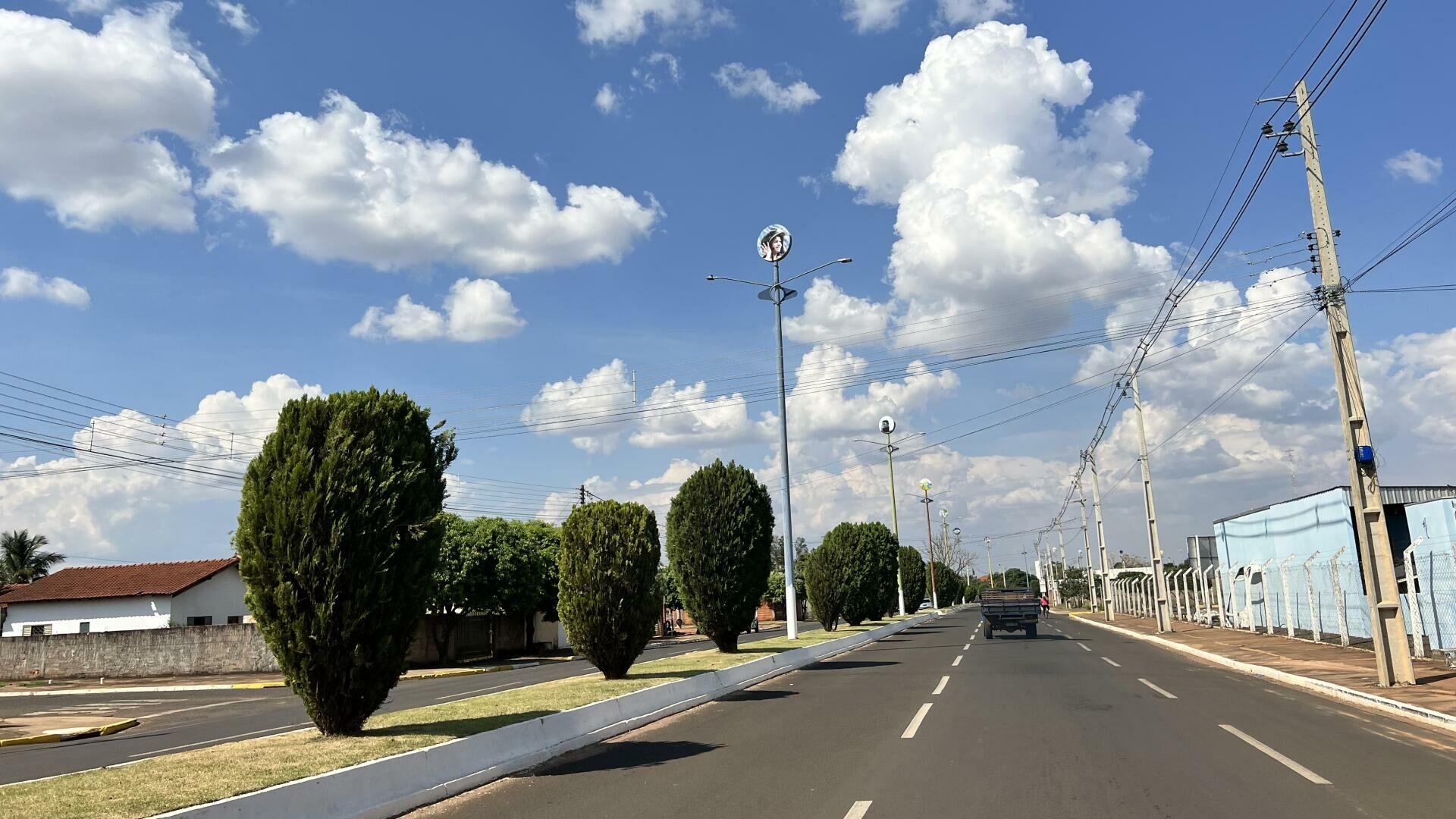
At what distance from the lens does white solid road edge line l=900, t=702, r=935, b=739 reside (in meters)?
11.6

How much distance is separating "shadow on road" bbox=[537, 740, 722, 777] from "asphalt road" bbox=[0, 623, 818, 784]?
726cm

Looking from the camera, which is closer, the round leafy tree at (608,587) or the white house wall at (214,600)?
the round leafy tree at (608,587)

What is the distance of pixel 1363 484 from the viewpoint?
16.0 meters

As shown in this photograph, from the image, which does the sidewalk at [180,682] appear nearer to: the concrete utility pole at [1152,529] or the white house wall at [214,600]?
the white house wall at [214,600]

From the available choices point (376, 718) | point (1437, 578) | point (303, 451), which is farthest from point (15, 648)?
point (1437, 578)

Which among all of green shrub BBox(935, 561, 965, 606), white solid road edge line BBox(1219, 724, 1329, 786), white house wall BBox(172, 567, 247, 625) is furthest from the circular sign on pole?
green shrub BBox(935, 561, 965, 606)

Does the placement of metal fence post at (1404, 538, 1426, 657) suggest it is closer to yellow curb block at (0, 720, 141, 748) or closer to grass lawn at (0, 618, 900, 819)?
grass lawn at (0, 618, 900, 819)

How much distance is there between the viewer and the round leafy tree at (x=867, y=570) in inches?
1730

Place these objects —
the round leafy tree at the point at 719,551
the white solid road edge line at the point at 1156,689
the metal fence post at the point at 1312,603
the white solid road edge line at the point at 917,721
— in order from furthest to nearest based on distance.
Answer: the metal fence post at the point at 1312,603 < the round leafy tree at the point at 719,551 < the white solid road edge line at the point at 1156,689 < the white solid road edge line at the point at 917,721

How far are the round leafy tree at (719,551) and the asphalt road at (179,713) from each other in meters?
4.41

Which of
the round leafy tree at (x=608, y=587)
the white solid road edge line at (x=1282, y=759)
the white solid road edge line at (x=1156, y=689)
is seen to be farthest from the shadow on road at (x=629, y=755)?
the white solid road edge line at (x=1156, y=689)

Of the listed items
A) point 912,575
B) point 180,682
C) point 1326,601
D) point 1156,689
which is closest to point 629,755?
point 1156,689

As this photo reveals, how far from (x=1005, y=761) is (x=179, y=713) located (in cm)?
2228

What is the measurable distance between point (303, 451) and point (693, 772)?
5745 millimetres
